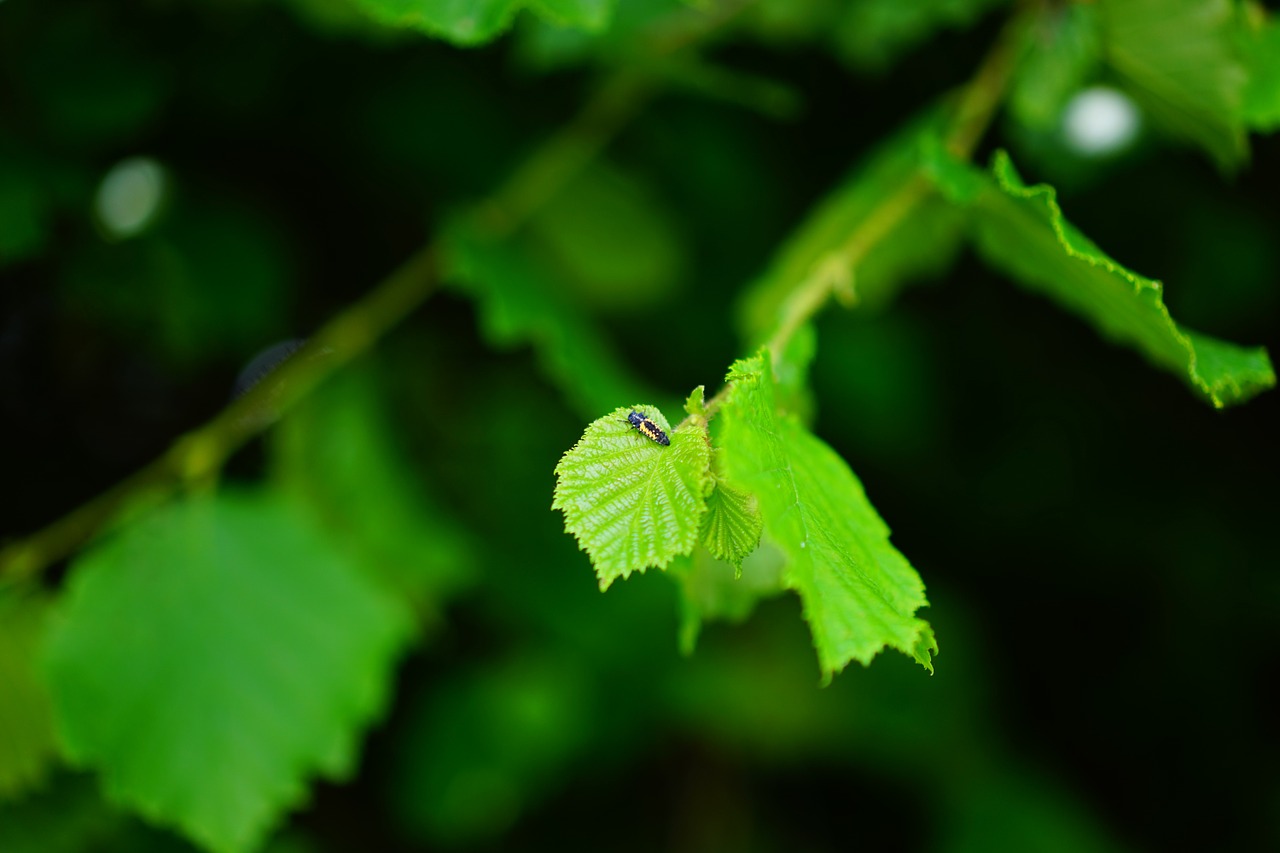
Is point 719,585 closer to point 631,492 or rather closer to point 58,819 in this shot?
point 631,492

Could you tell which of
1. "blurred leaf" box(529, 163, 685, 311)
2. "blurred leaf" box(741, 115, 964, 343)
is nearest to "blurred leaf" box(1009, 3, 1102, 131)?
"blurred leaf" box(741, 115, 964, 343)

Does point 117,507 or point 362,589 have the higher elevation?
point 117,507

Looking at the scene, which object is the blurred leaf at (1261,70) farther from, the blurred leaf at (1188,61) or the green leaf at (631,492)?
the green leaf at (631,492)

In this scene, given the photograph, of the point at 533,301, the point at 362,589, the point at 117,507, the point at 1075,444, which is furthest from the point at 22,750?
the point at 1075,444

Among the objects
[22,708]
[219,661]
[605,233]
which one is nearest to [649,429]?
[219,661]

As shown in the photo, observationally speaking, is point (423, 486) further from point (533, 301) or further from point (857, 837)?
point (857, 837)
